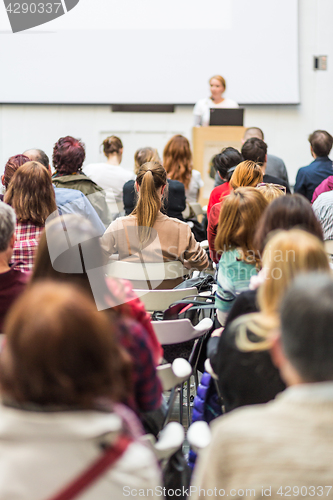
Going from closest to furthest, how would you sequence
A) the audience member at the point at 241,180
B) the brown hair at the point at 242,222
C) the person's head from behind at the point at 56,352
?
1. the person's head from behind at the point at 56,352
2. the brown hair at the point at 242,222
3. the audience member at the point at 241,180

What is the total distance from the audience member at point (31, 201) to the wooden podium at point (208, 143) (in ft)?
10.9

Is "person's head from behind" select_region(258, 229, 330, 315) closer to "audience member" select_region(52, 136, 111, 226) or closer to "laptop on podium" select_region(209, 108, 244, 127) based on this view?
"audience member" select_region(52, 136, 111, 226)

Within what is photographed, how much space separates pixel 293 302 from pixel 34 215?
188 centimetres

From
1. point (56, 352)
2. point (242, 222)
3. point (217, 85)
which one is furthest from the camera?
point (217, 85)

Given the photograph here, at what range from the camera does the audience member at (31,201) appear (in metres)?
2.58

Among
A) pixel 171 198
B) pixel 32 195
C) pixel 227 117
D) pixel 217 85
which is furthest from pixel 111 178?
pixel 217 85

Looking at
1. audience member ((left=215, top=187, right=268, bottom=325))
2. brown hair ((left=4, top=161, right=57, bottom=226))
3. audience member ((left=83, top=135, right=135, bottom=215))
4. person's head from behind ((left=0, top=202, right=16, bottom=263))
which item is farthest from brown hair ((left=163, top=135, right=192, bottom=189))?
person's head from behind ((left=0, top=202, right=16, bottom=263))

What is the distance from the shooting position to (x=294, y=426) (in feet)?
2.99

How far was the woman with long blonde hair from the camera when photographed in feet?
4.63

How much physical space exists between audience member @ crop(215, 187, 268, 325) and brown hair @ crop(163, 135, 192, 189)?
250 cm

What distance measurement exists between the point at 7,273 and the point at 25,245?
646 mm

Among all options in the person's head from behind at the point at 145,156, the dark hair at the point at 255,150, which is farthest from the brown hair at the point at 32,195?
the dark hair at the point at 255,150

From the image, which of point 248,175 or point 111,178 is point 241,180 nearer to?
point 248,175

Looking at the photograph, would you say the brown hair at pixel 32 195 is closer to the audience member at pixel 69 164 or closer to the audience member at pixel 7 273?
the audience member at pixel 7 273
